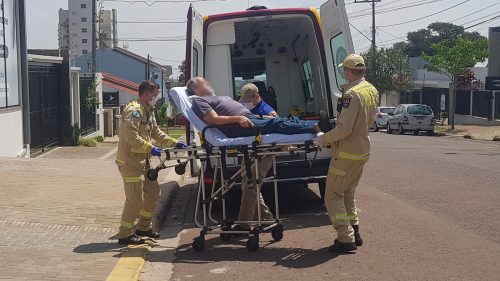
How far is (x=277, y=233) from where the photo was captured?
7.52 m

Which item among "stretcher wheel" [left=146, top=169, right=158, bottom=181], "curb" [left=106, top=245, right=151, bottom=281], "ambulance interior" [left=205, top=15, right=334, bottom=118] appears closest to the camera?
"curb" [left=106, top=245, right=151, bottom=281]

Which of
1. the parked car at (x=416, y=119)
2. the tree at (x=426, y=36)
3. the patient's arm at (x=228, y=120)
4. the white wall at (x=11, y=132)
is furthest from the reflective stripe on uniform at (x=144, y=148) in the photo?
the tree at (x=426, y=36)

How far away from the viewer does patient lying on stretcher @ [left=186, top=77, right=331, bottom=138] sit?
6.95 m

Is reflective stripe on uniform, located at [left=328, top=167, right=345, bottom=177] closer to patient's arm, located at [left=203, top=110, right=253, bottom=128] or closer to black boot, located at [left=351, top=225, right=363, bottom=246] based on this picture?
black boot, located at [left=351, top=225, right=363, bottom=246]

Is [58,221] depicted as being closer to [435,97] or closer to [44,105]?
[44,105]

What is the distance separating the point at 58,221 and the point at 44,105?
12617mm

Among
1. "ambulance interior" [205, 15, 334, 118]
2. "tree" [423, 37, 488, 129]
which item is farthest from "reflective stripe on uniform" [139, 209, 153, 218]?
"tree" [423, 37, 488, 129]

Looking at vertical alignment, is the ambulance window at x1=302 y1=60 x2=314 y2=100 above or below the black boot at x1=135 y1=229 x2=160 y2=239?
above

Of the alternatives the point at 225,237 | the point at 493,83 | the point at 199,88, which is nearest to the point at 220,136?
the point at 199,88

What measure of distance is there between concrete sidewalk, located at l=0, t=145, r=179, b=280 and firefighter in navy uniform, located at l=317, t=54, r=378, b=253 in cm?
223

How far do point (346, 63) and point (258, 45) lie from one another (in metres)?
5.39

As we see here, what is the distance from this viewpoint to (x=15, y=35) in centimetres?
1617

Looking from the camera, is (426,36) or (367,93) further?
(426,36)

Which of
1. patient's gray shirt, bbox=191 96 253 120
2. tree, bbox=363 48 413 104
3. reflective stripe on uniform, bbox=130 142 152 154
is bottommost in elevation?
reflective stripe on uniform, bbox=130 142 152 154
